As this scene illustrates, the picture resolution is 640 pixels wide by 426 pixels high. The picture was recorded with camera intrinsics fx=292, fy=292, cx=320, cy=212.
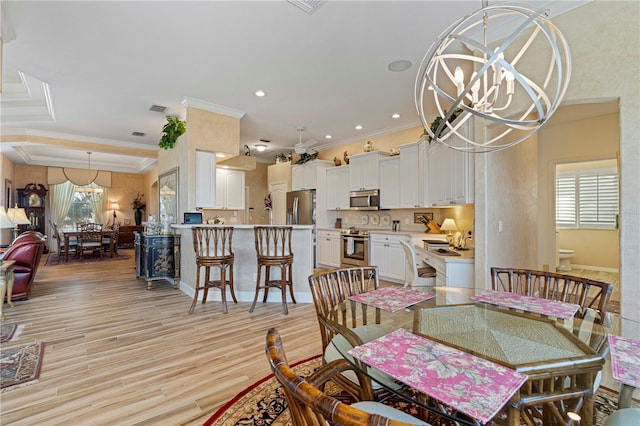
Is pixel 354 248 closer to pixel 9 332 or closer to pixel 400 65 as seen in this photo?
pixel 400 65

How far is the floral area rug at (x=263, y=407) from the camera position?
1.70m

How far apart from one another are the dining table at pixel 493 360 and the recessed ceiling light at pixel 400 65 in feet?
9.57

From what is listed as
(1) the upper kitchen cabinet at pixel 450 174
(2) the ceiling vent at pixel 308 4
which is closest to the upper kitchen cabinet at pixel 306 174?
(1) the upper kitchen cabinet at pixel 450 174

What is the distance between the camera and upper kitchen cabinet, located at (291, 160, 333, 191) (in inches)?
276

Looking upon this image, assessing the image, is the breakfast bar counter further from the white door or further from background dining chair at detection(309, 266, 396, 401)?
the white door

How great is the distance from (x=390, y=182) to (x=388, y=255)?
4.65 feet

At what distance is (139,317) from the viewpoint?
348 cm

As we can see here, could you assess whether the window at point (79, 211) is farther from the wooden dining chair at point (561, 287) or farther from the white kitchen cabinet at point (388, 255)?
the wooden dining chair at point (561, 287)

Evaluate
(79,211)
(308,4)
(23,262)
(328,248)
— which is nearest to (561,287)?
(308,4)

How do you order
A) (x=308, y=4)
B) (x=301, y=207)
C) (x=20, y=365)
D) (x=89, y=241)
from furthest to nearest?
1. (x=89, y=241)
2. (x=301, y=207)
3. (x=308, y=4)
4. (x=20, y=365)

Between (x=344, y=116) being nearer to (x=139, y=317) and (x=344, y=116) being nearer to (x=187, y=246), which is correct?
(x=187, y=246)

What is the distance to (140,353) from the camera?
8.44ft

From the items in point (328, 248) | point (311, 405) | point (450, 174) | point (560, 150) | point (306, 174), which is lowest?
point (328, 248)

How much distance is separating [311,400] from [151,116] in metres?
6.03
